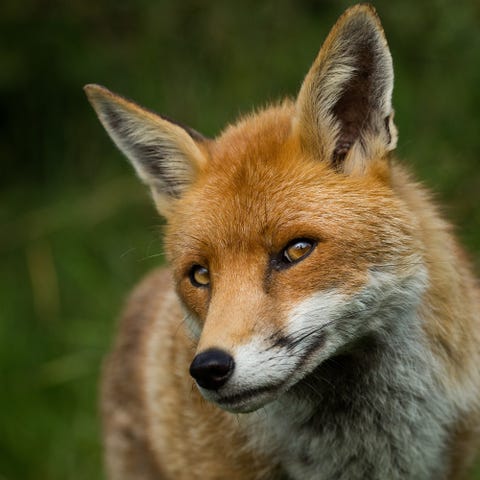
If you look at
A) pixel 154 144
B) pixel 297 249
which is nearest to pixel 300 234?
pixel 297 249

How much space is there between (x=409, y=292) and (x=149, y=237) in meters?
4.94

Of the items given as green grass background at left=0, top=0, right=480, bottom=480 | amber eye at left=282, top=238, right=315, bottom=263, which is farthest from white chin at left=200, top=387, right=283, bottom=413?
green grass background at left=0, top=0, right=480, bottom=480

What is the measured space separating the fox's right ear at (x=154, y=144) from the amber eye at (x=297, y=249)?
0.78m

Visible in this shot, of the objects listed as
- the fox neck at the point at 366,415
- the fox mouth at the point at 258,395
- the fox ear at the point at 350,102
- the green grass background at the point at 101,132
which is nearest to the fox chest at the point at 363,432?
the fox neck at the point at 366,415

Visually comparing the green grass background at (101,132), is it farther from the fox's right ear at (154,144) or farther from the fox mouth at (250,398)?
the fox mouth at (250,398)

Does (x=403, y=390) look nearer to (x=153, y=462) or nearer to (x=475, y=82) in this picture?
(x=153, y=462)

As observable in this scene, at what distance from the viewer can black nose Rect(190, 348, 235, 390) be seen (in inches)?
143

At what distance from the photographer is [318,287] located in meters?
3.92

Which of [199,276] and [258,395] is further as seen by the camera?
[199,276]

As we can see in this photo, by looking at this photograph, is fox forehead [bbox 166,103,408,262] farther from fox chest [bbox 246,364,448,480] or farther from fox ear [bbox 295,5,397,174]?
fox chest [bbox 246,364,448,480]

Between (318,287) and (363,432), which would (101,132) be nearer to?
(363,432)

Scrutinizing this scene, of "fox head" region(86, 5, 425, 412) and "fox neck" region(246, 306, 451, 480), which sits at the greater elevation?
"fox head" region(86, 5, 425, 412)

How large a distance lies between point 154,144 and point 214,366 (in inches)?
60.4

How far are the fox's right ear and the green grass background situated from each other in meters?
1.43
